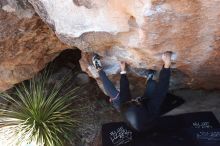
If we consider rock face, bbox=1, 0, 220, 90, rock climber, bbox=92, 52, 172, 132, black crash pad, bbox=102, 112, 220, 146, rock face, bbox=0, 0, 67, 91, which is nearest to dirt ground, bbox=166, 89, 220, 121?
black crash pad, bbox=102, 112, 220, 146

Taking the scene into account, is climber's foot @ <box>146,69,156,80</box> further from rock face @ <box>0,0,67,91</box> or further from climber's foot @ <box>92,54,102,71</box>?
rock face @ <box>0,0,67,91</box>

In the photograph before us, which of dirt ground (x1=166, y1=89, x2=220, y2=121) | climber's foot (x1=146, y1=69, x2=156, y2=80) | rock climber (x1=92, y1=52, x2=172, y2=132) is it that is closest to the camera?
rock climber (x1=92, y1=52, x2=172, y2=132)

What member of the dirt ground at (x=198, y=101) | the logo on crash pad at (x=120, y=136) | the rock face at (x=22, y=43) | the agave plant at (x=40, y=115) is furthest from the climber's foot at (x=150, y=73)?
the agave plant at (x=40, y=115)

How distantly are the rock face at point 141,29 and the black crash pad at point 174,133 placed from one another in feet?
2.96

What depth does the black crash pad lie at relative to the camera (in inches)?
207

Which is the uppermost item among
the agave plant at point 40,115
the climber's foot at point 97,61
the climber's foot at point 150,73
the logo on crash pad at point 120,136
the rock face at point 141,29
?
the rock face at point 141,29

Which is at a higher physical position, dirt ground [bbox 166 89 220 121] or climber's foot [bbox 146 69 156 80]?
climber's foot [bbox 146 69 156 80]

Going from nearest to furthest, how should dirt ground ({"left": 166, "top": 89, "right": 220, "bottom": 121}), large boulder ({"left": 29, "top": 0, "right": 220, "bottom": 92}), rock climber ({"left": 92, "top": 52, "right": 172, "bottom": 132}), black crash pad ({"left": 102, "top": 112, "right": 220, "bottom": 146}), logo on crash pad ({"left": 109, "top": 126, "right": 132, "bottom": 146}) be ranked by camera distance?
1. large boulder ({"left": 29, "top": 0, "right": 220, "bottom": 92})
2. rock climber ({"left": 92, "top": 52, "right": 172, "bottom": 132})
3. black crash pad ({"left": 102, "top": 112, "right": 220, "bottom": 146})
4. logo on crash pad ({"left": 109, "top": 126, "right": 132, "bottom": 146})
5. dirt ground ({"left": 166, "top": 89, "right": 220, "bottom": 121})

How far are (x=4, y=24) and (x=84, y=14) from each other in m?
1.24

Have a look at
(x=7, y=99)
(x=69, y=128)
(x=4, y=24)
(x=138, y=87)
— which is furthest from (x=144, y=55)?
(x=7, y=99)

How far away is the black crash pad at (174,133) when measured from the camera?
5.25 m

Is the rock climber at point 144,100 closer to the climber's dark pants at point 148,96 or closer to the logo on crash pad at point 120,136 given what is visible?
the climber's dark pants at point 148,96

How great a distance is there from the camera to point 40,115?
6.08 meters

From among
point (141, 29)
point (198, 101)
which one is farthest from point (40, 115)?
point (141, 29)
